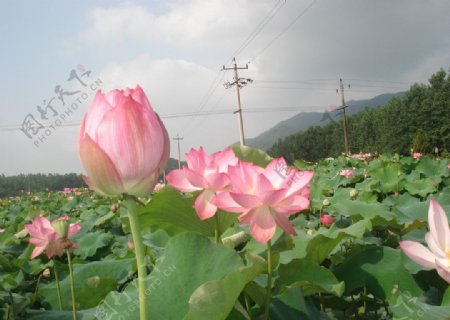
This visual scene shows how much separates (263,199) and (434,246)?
0.86 ft

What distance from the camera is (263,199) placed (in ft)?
1.82

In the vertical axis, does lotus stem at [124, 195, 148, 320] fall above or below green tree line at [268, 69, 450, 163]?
above

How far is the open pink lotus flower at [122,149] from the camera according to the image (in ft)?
1.51

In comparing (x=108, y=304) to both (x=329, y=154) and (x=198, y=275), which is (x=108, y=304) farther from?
(x=329, y=154)

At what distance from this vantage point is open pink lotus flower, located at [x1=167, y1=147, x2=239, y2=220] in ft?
2.05

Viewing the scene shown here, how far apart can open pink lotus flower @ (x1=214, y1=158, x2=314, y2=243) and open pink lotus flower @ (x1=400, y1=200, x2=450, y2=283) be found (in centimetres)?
17

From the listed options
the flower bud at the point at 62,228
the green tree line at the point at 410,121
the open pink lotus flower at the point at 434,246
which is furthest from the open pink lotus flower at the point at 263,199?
the green tree line at the point at 410,121

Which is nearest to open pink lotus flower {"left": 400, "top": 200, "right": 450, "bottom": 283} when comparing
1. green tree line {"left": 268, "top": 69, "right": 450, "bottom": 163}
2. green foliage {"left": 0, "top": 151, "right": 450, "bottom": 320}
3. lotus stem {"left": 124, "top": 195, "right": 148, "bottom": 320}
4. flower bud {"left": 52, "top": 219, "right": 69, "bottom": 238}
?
green foliage {"left": 0, "top": 151, "right": 450, "bottom": 320}

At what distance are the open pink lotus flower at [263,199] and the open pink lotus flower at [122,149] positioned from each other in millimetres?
123

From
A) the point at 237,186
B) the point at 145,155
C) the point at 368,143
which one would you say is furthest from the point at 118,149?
the point at 368,143

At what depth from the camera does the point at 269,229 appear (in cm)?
56

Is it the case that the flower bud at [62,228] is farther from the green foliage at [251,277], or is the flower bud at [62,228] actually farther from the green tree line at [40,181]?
the green tree line at [40,181]

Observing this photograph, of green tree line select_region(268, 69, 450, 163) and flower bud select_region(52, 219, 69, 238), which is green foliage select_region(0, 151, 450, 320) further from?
green tree line select_region(268, 69, 450, 163)

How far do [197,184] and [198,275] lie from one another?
13 cm
